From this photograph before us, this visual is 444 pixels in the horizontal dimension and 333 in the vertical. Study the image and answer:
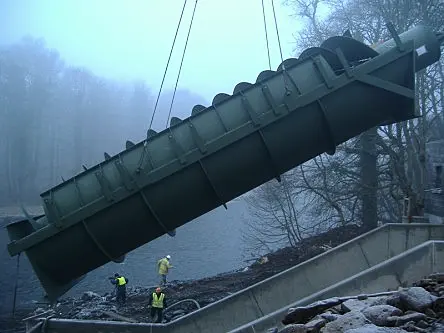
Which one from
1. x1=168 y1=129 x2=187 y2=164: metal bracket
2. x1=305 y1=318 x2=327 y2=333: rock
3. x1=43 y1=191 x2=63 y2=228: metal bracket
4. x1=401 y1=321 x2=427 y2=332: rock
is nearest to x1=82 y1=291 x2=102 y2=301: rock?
x1=43 y1=191 x2=63 y2=228: metal bracket

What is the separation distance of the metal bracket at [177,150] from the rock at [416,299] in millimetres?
3284

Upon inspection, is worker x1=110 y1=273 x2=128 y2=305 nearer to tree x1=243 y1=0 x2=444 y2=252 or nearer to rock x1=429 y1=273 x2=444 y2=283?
tree x1=243 y1=0 x2=444 y2=252

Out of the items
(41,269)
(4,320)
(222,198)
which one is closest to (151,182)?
(222,198)

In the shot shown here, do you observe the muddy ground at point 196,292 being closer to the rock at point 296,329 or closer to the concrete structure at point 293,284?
the concrete structure at point 293,284

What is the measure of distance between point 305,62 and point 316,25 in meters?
13.5

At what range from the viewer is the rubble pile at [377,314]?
14.3 feet

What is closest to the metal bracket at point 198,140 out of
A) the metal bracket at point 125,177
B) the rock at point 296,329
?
the metal bracket at point 125,177

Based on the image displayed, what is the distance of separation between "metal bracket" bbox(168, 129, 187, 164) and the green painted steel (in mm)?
14

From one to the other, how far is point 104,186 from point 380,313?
4.08m

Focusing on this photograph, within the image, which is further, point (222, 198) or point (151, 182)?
point (222, 198)

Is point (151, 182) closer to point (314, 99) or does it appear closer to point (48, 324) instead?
point (314, 99)

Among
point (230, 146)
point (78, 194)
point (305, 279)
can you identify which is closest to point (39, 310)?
point (305, 279)

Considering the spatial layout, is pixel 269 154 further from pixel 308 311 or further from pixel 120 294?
pixel 120 294

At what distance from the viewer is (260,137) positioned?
22.1 feet
